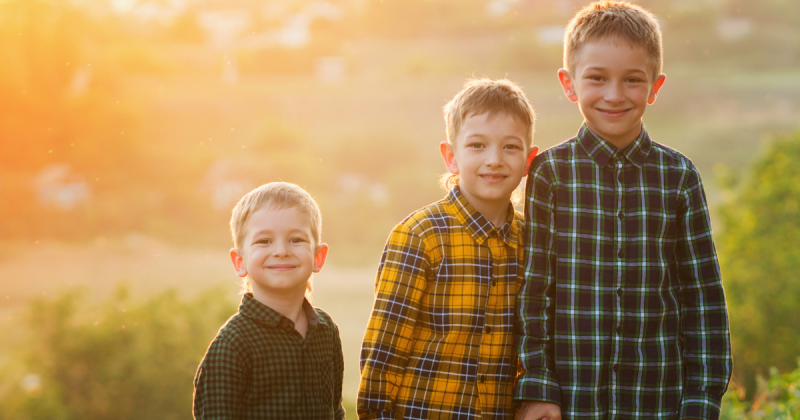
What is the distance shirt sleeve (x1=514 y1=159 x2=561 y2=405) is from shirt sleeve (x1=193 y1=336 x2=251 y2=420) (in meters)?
0.63

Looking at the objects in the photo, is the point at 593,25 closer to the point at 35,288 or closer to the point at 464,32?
the point at 464,32

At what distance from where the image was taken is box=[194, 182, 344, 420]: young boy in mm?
1421

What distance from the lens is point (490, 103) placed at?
1645 mm

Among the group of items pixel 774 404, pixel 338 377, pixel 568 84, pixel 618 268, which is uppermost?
pixel 568 84

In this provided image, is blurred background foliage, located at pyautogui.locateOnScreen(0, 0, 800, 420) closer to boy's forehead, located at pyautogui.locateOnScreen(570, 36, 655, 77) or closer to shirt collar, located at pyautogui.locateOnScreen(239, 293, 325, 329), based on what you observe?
boy's forehead, located at pyautogui.locateOnScreen(570, 36, 655, 77)

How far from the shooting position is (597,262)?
157 cm

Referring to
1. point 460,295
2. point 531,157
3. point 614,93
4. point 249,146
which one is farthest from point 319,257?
point 249,146

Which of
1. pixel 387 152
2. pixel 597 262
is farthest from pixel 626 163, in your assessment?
pixel 387 152

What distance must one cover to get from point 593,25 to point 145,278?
10.1 ft

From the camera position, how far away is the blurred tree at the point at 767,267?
4043mm

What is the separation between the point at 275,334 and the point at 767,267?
3653mm

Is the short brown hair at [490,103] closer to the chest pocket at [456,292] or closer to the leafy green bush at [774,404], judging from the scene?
the chest pocket at [456,292]

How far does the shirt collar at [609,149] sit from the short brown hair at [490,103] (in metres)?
0.15

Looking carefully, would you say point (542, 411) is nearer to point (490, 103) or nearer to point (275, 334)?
point (275, 334)
